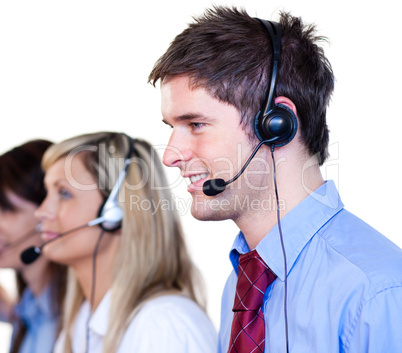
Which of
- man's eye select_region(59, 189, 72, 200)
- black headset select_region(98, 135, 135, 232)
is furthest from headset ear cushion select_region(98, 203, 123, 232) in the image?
man's eye select_region(59, 189, 72, 200)

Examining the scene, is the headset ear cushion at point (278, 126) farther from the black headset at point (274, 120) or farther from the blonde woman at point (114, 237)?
the blonde woman at point (114, 237)

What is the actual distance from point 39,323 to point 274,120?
1903 millimetres

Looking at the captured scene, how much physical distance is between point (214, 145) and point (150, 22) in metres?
1.58

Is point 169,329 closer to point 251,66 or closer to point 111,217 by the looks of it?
point 111,217

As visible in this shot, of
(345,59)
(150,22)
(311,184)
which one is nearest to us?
(311,184)

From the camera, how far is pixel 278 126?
3.77 ft

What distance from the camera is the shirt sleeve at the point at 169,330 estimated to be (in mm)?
1666

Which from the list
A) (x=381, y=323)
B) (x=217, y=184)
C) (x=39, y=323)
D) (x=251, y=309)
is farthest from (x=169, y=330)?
(x=39, y=323)

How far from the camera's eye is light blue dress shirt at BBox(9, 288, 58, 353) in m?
2.46

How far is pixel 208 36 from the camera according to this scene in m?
1.26

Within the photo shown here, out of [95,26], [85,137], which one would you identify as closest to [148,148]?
[85,137]

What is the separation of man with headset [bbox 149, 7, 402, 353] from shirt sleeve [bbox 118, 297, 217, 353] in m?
0.51

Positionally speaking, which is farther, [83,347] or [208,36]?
[83,347]

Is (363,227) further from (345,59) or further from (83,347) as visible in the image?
(83,347)
